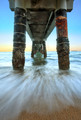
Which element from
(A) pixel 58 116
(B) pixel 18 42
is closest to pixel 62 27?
(B) pixel 18 42

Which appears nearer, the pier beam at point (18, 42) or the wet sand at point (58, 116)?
the wet sand at point (58, 116)

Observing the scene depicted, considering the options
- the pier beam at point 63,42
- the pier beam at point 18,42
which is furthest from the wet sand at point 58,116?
the pier beam at point 18,42

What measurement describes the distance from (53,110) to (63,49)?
8.47 feet

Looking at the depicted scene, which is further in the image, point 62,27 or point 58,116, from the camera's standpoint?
point 62,27

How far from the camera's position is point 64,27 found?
3182 millimetres

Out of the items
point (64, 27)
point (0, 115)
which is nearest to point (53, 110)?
point (0, 115)

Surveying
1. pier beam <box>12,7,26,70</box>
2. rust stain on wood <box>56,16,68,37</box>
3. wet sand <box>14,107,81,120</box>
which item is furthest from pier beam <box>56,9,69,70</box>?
wet sand <box>14,107,81,120</box>

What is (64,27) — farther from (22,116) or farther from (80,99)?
(22,116)

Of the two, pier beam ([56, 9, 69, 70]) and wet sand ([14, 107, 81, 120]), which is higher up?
pier beam ([56, 9, 69, 70])

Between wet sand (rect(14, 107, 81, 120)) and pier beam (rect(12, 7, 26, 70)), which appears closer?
wet sand (rect(14, 107, 81, 120))

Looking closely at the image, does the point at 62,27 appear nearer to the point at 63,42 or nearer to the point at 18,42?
the point at 63,42

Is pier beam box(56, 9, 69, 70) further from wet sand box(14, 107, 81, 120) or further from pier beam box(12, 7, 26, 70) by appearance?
wet sand box(14, 107, 81, 120)

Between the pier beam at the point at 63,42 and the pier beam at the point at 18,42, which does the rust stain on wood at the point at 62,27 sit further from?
the pier beam at the point at 18,42

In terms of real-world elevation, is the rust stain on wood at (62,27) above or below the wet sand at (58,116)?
above
